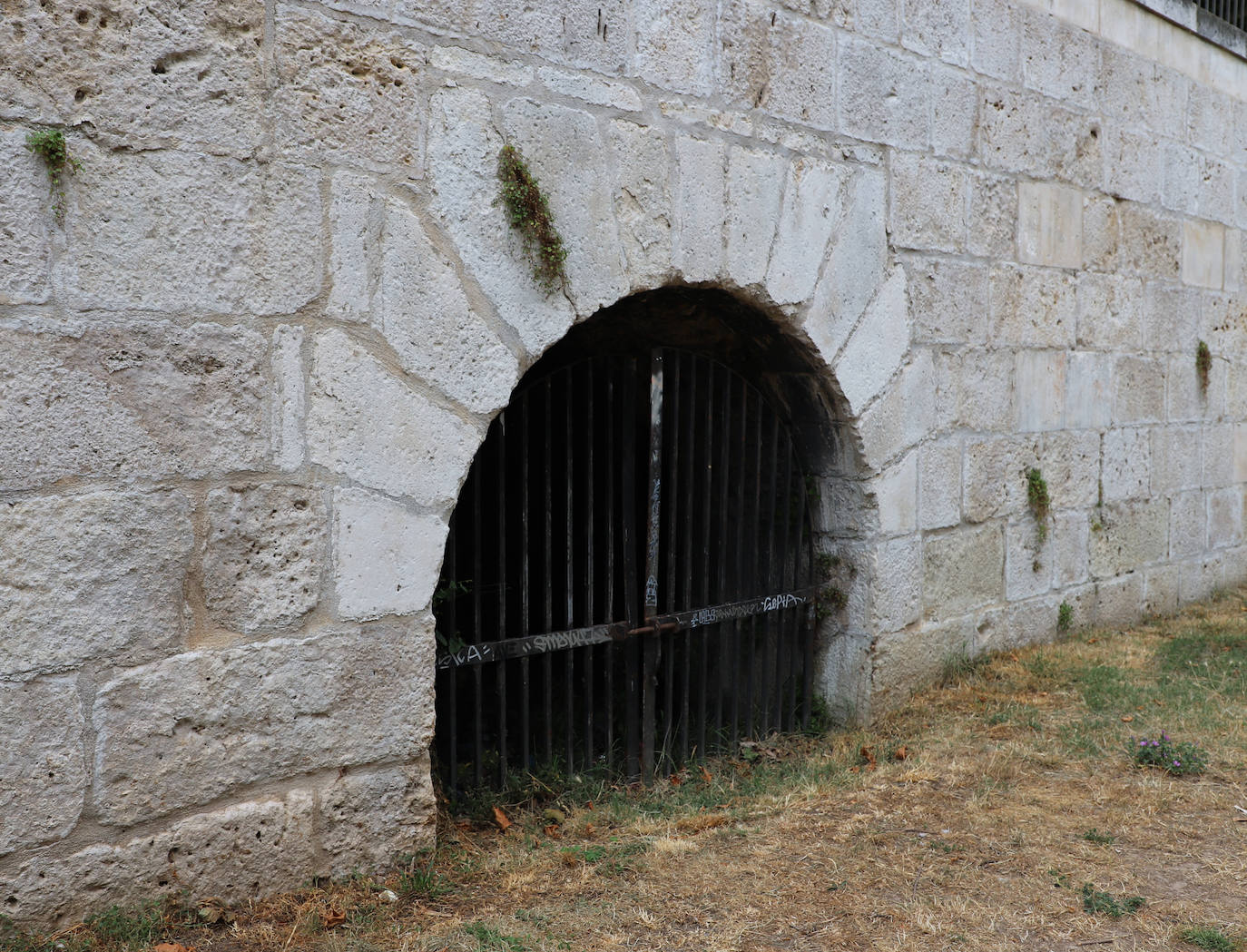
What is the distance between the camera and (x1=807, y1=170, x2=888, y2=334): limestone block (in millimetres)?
3908

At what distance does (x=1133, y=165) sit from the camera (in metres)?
5.41

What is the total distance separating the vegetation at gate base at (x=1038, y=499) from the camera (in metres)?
4.91

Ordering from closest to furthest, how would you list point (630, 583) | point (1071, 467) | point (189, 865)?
1. point (189, 865)
2. point (630, 583)
3. point (1071, 467)

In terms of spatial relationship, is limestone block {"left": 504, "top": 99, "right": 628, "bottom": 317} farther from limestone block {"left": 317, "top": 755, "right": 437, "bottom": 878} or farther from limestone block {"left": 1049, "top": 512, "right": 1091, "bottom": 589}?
limestone block {"left": 1049, "top": 512, "right": 1091, "bottom": 589}

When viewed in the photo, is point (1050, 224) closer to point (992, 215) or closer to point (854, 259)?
point (992, 215)

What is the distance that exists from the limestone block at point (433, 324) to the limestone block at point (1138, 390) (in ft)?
12.2

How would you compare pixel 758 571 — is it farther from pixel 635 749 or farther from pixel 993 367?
pixel 993 367

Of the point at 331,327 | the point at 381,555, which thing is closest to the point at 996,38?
the point at 331,327

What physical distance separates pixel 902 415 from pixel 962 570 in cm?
80

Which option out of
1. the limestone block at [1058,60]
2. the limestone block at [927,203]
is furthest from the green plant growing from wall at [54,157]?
the limestone block at [1058,60]

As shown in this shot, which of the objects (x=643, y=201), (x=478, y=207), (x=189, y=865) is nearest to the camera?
(x=189, y=865)

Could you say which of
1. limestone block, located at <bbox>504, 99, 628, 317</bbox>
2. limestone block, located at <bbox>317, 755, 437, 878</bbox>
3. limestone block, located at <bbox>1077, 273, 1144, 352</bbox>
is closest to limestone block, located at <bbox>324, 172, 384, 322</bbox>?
limestone block, located at <bbox>504, 99, 628, 317</bbox>

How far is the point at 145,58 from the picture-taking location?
7.87 ft

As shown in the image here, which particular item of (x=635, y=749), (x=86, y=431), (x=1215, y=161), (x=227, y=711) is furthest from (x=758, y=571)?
(x=1215, y=161)
